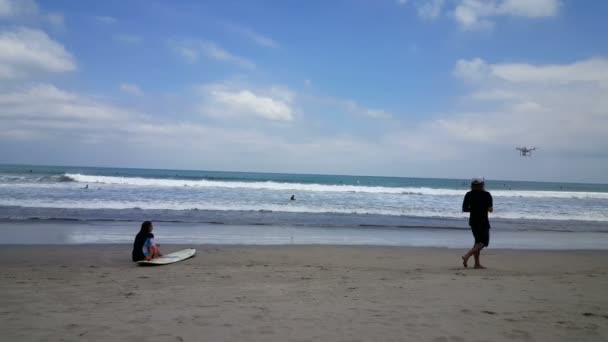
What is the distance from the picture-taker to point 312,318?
14.4ft

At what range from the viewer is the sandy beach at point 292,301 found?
3.97 metres

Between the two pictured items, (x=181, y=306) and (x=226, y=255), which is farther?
(x=226, y=255)

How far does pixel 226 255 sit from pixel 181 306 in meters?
4.68

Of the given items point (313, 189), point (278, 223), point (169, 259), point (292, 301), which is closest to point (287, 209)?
point (278, 223)

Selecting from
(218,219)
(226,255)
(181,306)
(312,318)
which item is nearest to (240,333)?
(312,318)

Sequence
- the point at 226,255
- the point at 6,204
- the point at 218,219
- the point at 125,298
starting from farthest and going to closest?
1. the point at 6,204
2. the point at 218,219
3. the point at 226,255
4. the point at 125,298

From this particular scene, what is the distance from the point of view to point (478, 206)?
7.97 meters

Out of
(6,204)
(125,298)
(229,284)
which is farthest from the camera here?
(6,204)

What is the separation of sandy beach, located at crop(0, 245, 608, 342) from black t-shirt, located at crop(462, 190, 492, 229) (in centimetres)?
93

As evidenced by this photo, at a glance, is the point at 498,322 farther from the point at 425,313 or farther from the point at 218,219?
the point at 218,219

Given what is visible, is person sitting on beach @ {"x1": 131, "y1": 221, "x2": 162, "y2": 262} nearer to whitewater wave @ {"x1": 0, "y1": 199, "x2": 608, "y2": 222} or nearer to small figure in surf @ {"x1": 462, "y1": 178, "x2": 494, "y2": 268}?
small figure in surf @ {"x1": 462, "y1": 178, "x2": 494, "y2": 268}

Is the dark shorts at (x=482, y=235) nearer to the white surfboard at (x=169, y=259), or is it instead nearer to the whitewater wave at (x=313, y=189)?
the white surfboard at (x=169, y=259)

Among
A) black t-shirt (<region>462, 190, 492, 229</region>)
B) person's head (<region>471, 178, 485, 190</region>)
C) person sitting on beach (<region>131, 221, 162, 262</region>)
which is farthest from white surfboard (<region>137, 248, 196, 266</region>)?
person's head (<region>471, 178, 485, 190</region>)

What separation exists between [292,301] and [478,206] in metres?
4.61
